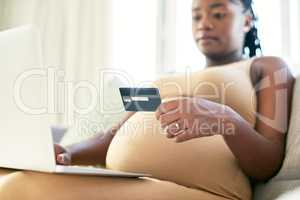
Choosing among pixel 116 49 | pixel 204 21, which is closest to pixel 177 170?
pixel 204 21

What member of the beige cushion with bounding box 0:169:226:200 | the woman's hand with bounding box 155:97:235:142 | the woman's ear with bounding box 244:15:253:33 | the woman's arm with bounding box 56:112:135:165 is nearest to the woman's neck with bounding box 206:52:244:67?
the woman's ear with bounding box 244:15:253:33

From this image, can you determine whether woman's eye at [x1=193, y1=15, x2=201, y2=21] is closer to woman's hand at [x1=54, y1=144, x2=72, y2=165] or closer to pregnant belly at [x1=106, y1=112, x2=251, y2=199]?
pregnant belly at [x1=106, y1=112, x2=251, y2=199]

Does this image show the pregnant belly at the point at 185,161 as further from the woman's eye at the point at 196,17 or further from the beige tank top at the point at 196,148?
the woman's eye at the point at 196,17

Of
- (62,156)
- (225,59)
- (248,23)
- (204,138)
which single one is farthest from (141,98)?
(248,23)

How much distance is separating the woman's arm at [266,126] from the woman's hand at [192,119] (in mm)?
33

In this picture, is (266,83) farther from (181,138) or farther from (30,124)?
(30,124)

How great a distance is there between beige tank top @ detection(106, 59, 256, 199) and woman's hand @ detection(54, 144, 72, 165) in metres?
0.11

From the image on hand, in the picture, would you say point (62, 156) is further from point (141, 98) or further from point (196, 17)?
point (196, 17)

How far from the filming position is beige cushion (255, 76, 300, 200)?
0.95 meters

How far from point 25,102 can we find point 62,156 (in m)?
0.43

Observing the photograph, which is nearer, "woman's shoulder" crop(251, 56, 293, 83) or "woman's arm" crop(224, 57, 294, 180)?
"woman's arm" crop(224, 57, 294, 180)

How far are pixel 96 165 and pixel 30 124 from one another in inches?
23.1

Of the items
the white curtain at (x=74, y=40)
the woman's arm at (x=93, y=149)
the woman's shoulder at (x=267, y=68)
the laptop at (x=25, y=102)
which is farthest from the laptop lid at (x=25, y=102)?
the white curtain at (x=74, y=40)

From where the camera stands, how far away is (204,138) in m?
1.04
